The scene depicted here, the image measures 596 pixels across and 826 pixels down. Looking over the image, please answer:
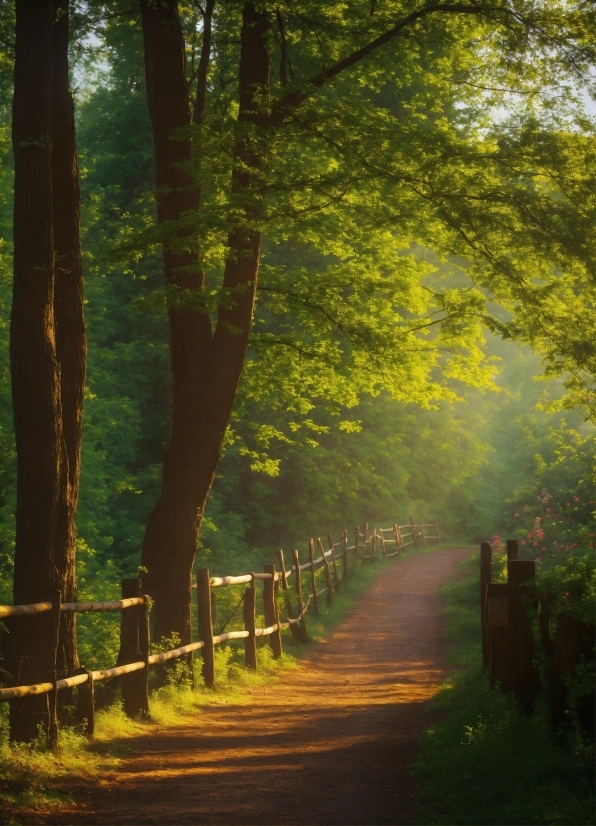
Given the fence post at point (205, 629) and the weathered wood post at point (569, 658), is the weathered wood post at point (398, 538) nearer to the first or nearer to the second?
the fence post at point (205, 629)

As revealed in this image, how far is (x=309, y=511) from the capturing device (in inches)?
1296

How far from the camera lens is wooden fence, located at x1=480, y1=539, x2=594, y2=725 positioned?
6.82 m

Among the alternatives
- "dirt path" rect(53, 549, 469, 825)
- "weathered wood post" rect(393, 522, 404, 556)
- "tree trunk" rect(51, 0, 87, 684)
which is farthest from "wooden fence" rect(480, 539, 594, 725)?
"weathered wood post" rect(393, 522, 404, 556)

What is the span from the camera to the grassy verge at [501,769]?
6.06 metres

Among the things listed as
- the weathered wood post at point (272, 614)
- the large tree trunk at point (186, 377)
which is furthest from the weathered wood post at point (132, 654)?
the weathered wood post at point (272, 614)

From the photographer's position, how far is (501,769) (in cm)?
692

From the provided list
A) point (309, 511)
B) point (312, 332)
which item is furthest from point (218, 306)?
point (309, 511)

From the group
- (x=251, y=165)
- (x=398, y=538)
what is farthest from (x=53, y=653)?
(x=398, y=538)

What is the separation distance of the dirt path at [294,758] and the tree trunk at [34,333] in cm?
188

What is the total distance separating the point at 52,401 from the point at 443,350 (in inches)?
326

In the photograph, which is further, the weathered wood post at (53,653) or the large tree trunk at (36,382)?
the large tree trunk at (36,382)

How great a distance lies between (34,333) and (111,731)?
3896 mm

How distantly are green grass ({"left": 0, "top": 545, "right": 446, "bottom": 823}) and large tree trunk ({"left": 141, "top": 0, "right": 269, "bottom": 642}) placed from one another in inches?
39.4

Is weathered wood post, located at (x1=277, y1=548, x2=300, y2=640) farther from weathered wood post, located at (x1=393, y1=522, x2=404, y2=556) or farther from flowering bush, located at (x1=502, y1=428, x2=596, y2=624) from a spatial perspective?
weathered wood post, located at (x1=393, y1=522, x2=404, y2=556)
